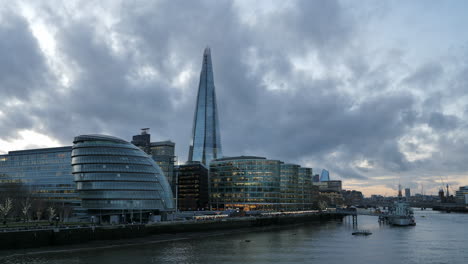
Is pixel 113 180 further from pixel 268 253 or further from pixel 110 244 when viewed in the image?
pixel 268 253

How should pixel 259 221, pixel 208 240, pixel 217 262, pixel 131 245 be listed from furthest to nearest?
1. pixel 259 221
2. pixel 208 240
3. pixel 131 245
4. pixel 217 262

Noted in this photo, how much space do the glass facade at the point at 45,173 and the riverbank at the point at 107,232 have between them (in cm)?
4753

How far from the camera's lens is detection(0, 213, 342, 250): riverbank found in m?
76.6

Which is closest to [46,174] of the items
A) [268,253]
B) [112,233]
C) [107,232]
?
[112,233]

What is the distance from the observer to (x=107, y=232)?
309 ft

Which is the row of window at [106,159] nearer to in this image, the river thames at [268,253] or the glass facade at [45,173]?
the glass facade at [45,173]

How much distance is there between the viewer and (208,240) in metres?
103

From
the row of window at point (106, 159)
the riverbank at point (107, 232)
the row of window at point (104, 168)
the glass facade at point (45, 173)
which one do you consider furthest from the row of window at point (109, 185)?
the glass facade at point (45, 173)

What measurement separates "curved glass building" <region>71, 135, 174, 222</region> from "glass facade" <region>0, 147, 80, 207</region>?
76.4 ft

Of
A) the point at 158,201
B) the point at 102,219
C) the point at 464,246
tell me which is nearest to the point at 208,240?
the point at 158,201

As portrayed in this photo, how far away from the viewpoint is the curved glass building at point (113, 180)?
120125 millimetres

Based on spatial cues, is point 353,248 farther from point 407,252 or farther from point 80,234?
point 80,234

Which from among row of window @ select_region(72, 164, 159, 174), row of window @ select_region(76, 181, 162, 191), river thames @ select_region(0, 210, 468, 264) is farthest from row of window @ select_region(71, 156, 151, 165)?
river thames @ select_region(0, 210, 468, 264)

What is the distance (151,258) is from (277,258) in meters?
23.6
